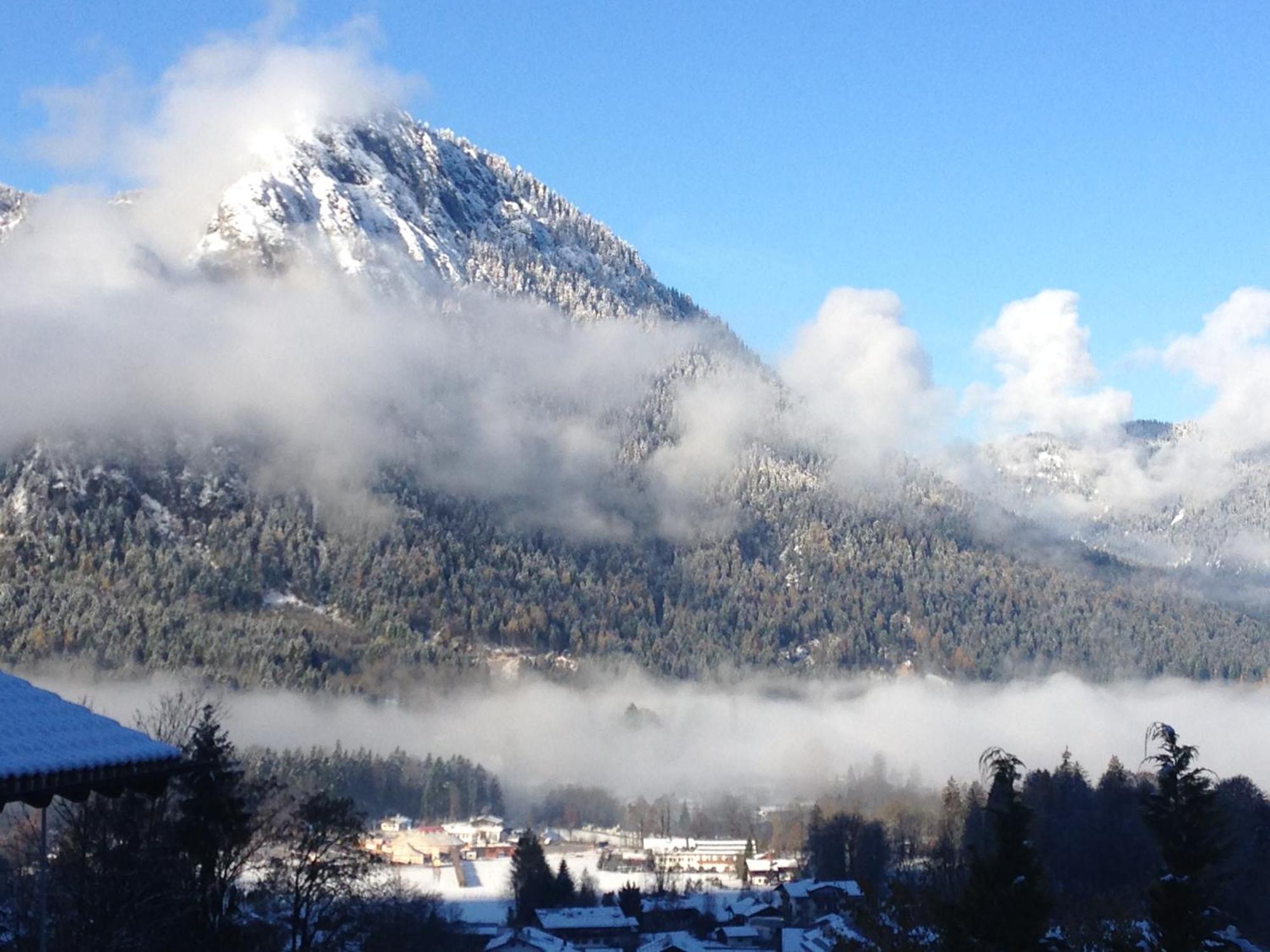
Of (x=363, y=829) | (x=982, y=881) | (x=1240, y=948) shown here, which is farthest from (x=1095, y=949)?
(x=363, y=829)

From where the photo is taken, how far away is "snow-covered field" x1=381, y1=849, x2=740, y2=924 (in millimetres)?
101938

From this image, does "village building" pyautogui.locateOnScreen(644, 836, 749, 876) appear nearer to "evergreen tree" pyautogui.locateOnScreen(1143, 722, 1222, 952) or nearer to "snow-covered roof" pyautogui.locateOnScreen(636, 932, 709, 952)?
"snow-covered roof" pyautogui.locateOnScreen(636, 932, 709, 952)

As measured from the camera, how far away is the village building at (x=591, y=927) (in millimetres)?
86750

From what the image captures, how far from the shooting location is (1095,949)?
29.1 meters

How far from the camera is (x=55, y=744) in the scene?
1048 cm

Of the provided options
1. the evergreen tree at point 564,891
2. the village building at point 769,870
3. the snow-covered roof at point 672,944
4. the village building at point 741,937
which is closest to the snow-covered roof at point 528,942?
the snow-covered roof at point 672,944

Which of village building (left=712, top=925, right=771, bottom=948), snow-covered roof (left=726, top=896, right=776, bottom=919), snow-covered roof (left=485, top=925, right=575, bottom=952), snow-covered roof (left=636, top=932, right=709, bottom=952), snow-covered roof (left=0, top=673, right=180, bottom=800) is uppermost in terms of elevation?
snow-covered roof (left=0, top=673, right=180, bottom=800)

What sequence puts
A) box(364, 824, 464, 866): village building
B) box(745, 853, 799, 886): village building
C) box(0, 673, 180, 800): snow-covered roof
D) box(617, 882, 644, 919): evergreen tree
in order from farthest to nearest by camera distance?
1. box(364, 824, 464, 866): village building
2. box(745, 853, 799, 886): village building
3. box(617, 882, 644, 919): evergreen tree
4. box(0, 673, 180, 800): snow-covered roof

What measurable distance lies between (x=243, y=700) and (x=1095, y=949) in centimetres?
15330

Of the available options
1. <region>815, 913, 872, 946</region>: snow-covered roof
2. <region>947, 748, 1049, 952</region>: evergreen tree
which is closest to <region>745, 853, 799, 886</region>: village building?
<region>815, 913, 872, 946</region>: snow-covered roof

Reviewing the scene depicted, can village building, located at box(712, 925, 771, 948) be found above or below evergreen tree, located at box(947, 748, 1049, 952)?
below

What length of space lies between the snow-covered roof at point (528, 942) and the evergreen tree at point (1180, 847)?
5536cm

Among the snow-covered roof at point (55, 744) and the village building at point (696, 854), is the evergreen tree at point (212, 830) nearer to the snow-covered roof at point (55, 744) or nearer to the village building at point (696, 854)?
the snow-covered roof at point (55, 744)

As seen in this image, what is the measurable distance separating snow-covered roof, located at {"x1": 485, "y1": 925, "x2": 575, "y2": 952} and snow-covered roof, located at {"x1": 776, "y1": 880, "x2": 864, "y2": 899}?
91.3ft
